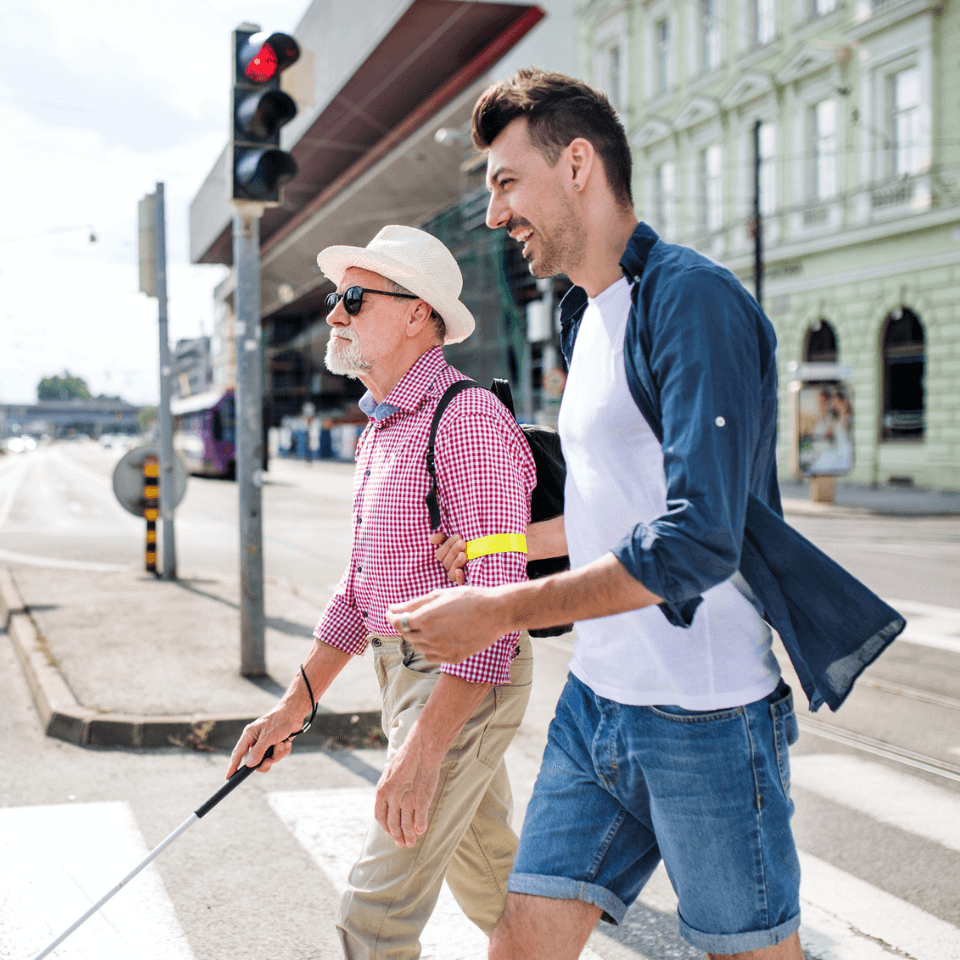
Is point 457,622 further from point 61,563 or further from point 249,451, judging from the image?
point 61,563

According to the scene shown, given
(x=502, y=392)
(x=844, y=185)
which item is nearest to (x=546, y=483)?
(x=502, y=392)

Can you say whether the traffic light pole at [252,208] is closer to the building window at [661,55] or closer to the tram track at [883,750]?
the tram track at [883,750]

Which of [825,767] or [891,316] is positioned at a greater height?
[891,316]

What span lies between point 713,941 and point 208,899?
210cm

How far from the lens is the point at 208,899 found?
3.28 metres

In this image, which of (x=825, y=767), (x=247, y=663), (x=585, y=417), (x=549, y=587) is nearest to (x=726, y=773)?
(x=549, y=587)

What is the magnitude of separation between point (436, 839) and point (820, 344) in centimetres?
2511

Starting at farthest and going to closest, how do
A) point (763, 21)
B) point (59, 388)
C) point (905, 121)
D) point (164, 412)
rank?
point (59, 388)
point (763, 21)
point (905, 121)
point (164, 412)

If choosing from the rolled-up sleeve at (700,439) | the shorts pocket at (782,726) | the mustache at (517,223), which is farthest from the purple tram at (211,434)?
the rolled-up sleeve at (700,439)

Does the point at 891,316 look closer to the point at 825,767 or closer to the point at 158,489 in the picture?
the point at 158,489

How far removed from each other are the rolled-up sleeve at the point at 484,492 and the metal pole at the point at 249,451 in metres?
3.95

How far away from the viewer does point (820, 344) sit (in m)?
25.5

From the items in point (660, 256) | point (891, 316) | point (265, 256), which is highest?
point (265, 256)

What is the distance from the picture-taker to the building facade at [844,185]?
21.6 metres
